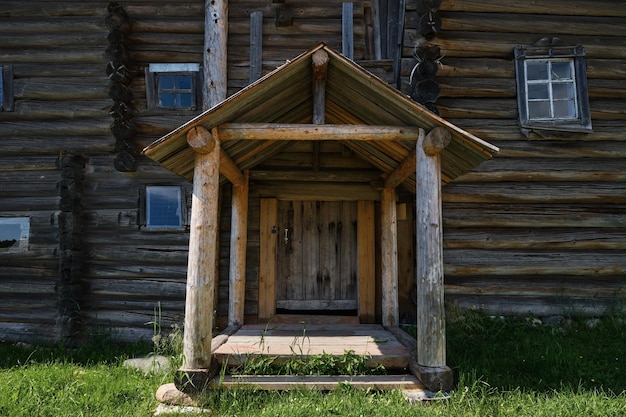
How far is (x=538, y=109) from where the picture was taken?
710 centimetres

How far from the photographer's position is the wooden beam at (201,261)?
4.32 m

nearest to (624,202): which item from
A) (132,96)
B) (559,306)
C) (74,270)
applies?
(559,306)

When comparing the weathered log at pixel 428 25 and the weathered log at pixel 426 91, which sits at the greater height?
the weathered log at pixel 428 25

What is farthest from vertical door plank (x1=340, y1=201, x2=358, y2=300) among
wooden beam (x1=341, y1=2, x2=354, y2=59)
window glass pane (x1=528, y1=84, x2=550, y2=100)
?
window glass pane (x1=528, y1=84, x2=550, y2=100)

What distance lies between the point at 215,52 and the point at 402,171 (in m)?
A: 3.86

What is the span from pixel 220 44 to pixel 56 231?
4287mm

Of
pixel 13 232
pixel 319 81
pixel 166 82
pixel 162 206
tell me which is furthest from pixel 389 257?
pixel 13 232

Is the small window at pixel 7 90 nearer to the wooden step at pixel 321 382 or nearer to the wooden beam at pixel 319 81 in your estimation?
the wooden beam at pixel 319 81

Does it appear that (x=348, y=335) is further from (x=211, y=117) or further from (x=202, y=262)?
(x=211, y=117)

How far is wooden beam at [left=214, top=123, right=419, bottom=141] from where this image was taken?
469 cm

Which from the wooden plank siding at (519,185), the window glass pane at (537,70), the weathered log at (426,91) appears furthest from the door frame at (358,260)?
the window glass pane at (537,70)

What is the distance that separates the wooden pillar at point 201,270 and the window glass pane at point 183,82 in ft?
11.1

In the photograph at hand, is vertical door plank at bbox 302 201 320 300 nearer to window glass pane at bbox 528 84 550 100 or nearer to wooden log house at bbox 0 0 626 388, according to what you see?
wooden log house at bbox 0 0 626 388

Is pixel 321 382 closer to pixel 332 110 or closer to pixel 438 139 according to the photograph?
pixel 438 139
